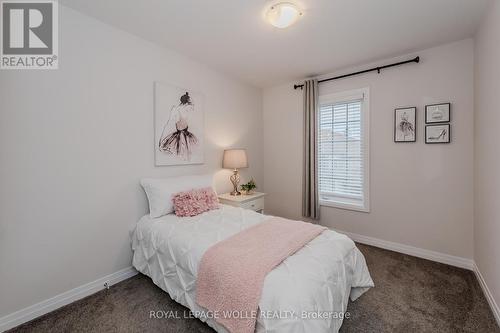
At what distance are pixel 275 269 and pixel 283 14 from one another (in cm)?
201

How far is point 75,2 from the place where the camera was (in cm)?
186

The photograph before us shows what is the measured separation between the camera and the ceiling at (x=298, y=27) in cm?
190

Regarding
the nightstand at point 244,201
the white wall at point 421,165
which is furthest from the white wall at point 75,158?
the white wall at point 421,165

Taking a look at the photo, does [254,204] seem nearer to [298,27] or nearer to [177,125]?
[177,125]

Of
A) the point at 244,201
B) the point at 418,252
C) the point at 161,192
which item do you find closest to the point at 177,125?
the point at 161,192

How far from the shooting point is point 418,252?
278cm

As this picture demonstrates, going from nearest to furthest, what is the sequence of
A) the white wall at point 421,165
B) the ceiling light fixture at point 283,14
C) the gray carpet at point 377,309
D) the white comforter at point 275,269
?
the white comforter at point 275,269 < the gray carpet at point 377,309 < the ceiling light fixture at point 283,14 < the white wall at point 421,165

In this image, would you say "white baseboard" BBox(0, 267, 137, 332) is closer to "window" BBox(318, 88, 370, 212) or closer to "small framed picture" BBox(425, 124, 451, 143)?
"window" BBox(318, 88, 370, 212)

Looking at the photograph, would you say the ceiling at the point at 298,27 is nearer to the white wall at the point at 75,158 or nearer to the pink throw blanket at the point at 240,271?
the white wall at the point at 75,158

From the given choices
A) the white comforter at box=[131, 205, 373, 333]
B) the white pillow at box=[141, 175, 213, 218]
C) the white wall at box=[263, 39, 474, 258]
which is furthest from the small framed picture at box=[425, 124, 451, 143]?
the white pillow at box=[141, 175, 213, 218]

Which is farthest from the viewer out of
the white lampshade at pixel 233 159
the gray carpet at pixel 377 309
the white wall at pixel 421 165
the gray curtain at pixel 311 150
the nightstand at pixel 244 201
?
the gray curtain at pixel 311 150

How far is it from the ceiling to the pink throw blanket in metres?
1.94

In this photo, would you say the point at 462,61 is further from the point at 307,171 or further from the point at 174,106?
the point at 174,106

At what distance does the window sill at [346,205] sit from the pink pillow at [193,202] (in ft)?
6.03
